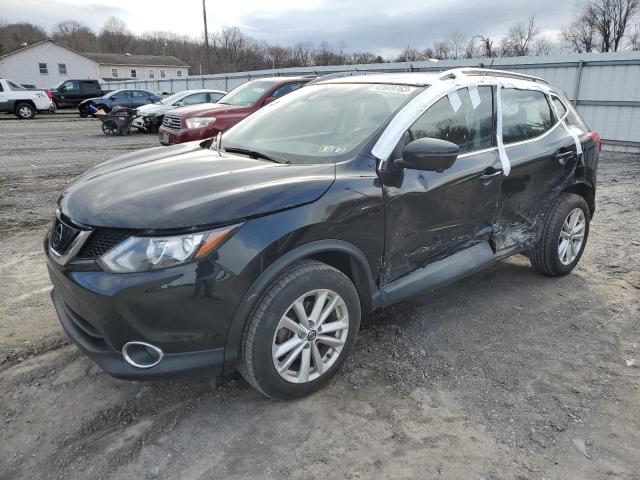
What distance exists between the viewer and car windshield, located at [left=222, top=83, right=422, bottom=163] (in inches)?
116

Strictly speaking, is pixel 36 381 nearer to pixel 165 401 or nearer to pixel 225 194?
pixel 165 401

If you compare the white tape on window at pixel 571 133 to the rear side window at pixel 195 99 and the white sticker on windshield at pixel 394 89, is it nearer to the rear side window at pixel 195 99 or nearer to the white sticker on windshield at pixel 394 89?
the white sticker on windshield at pixel 394 89

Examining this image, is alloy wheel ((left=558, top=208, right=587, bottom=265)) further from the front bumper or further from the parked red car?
the parked red car

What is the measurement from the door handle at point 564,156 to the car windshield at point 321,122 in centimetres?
153

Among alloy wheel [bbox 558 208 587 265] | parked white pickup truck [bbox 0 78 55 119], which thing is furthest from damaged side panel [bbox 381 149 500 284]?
parked white pickup truck [bbox 0 78 55 119]

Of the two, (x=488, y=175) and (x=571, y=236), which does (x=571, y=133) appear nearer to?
(x=571, y=236)

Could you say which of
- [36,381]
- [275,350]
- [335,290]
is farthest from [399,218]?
[36,381]

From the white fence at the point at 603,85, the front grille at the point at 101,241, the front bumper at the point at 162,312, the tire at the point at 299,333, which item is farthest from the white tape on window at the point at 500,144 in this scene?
the white fence at the point at 603,85

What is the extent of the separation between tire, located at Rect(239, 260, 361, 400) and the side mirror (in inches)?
29.0

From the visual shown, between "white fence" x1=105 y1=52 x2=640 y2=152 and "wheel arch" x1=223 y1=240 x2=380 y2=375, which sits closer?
"wheel arch" x1=223 y1=240 x2=380 y2=375

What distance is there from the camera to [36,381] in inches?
111

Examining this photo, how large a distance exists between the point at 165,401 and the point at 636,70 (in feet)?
42.7

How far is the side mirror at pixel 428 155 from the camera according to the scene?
105 inches

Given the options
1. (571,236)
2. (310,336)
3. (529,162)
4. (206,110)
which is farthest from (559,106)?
(206,110)
